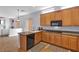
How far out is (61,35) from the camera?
2.80 meters

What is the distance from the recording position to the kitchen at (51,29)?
1.58 meters

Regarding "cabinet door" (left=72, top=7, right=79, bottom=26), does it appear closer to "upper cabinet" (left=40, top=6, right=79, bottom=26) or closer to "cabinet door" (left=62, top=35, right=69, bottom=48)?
"upper cabinet" (left=40, top=6, right=79, bottom=26)

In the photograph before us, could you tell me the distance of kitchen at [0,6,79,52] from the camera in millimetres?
1582

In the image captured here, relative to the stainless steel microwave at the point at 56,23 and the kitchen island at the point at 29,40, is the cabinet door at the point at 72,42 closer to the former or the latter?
the stainless steel microwave at the point at 56,23

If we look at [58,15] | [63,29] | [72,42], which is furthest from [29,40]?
[58,15]

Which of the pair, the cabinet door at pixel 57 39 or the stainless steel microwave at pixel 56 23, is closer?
the cabinet door at pixel 57 39

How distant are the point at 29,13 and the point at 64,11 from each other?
1704 millimetres

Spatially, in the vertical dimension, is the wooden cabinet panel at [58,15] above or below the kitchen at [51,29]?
above

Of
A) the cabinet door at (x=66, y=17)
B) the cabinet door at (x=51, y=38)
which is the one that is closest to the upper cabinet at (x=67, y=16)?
the cabinet door at (x=66, y=17)

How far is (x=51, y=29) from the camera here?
3.06 m
